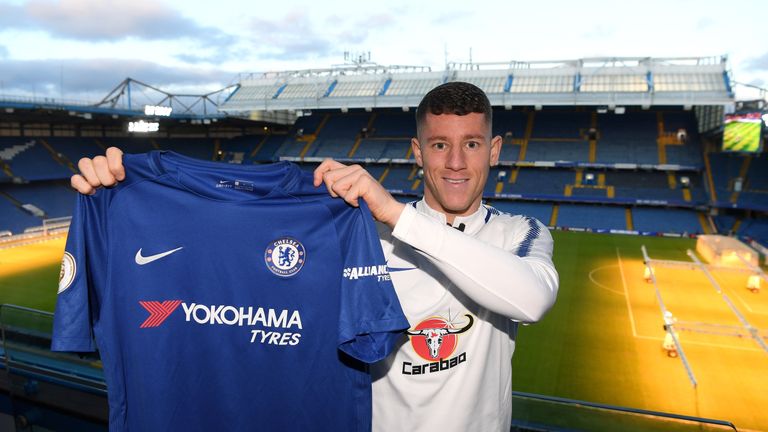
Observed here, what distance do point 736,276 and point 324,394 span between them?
2240 centimetres

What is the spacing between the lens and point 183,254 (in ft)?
8.30

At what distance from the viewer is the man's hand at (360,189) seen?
1878mm

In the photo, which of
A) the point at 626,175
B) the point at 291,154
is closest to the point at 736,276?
the point at 626,175

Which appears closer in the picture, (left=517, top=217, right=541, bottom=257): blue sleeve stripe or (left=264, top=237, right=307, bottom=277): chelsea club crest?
(left=517, top=217, right=541, bottom=257): blue sleeve stripe

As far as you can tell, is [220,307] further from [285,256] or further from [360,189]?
[360,189]

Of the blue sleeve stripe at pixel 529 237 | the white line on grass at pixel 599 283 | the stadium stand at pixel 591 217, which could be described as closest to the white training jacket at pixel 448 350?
the blue sleeve stripe at pixel 529 237

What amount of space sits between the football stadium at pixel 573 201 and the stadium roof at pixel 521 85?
138mm

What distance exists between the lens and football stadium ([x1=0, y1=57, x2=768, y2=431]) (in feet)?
12.0

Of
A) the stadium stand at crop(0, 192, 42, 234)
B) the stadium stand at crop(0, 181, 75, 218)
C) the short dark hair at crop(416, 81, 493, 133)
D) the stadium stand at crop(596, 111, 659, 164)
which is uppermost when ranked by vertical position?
the stadium stand at crop(596, 111, 659, 164)

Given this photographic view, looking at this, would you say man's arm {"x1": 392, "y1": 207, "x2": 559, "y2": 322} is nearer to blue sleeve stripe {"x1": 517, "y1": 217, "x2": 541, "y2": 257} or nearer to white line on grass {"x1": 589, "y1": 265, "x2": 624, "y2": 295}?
blue sleeve stripe {"x1": 517, "y1": 217, "x2": 541, "y2": 257}

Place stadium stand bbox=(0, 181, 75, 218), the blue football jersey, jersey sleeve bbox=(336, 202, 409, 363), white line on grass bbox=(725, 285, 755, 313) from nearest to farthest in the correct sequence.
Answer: jersey sleeve bbox=(336, 202, 409, 363)
the blue football jersey
white line on grass bbox=(725, 285, 755, 313)
stadium stand bbox=(0, 181, 75, 218)

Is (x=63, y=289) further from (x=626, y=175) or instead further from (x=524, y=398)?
(x=626, y=175)

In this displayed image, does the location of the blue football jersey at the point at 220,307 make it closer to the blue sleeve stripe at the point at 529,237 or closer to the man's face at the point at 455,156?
the man's face at the point at 455,156

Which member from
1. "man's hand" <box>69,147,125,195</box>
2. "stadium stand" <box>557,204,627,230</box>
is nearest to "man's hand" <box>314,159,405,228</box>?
"man's hand" <box>69,147,125,195</box>
